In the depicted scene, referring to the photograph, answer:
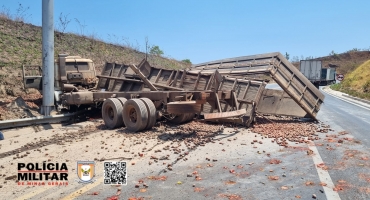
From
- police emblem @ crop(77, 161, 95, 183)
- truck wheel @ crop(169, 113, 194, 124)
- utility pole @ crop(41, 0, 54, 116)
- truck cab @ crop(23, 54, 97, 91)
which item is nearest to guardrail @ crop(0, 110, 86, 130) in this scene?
utility pole @ crop(41, 0, 54, 116)

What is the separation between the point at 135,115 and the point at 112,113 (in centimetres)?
124

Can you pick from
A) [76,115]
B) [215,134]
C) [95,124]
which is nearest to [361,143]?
[215,134]

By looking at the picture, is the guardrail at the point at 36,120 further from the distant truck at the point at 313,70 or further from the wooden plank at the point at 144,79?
the distant truck at the point at 313,70

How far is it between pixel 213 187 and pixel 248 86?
713 cm

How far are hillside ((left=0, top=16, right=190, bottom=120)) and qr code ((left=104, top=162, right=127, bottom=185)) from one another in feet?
20.7

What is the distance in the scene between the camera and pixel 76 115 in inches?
477

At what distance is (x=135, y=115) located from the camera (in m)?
9.70

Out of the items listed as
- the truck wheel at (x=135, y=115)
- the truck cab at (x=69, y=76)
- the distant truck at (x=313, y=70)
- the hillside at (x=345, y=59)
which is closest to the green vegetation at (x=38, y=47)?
the truck cab at (x=69, y=76)

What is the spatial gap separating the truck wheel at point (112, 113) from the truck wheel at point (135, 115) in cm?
33

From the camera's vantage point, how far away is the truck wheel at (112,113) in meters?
9.95

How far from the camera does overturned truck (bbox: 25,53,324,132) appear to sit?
31.7 ft

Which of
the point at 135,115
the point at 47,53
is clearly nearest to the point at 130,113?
the point at 135,115

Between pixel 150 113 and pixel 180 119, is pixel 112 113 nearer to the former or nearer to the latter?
pixel 150 113

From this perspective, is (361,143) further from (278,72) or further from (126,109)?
(126,109)
